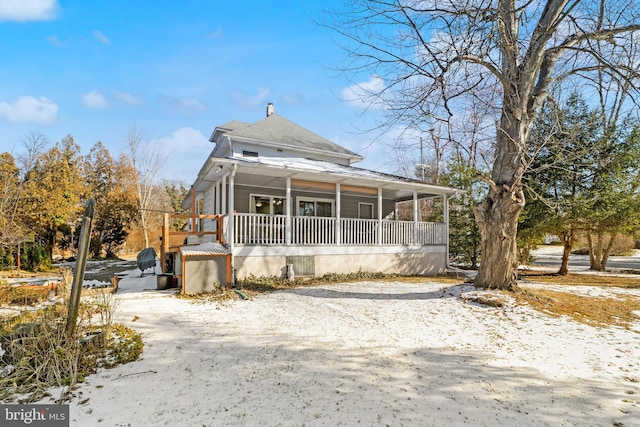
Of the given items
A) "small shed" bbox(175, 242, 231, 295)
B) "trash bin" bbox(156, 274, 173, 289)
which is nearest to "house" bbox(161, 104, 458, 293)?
"small shed" bbox(175, 242, 231, 295)

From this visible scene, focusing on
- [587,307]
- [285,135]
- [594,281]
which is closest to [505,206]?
[587,307]

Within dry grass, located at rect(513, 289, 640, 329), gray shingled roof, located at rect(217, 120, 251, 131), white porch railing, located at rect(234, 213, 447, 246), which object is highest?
gray shingled roof, located at rect(217, 120, 251, 131)

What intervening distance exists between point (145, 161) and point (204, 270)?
2305 cm

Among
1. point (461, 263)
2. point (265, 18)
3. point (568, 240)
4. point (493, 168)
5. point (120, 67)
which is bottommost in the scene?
point (461, 263)

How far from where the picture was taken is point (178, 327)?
211 inches

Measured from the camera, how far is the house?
30.6 ft

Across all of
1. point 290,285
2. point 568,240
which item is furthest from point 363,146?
point 568,240

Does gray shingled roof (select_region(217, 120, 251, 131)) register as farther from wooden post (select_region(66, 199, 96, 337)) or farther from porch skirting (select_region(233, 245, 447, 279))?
wooden post (select_region(66, 199, 96, 337))

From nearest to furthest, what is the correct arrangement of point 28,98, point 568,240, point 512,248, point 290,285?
1. point 512,248
2. point 290,285
3. point 568,240
4. point 28,98

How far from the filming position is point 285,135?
1538 cm

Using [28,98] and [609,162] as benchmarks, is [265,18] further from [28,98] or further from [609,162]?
[28,98]

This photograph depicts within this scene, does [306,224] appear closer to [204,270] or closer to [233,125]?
[204,270]

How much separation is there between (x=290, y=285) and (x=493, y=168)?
Answer: 6.26 metres

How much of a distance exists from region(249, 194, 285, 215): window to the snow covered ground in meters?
6.78
